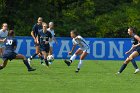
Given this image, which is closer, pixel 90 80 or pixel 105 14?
pixel 90 80

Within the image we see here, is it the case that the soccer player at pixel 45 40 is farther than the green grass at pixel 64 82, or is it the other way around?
the soccer player at pixel 45 40

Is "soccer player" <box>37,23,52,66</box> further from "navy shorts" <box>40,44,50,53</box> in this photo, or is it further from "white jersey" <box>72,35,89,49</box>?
"white jersey" <box>72,35,89,49</box>

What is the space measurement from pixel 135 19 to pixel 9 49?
25560 millimetres

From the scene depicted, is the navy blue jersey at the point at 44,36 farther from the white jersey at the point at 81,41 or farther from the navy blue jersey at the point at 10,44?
the navy blue jersey at the point at 10,44

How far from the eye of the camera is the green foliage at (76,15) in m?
42.8

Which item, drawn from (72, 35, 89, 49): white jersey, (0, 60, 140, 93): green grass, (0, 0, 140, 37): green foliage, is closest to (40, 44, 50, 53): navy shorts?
(0, 60, 140, 93): green grass

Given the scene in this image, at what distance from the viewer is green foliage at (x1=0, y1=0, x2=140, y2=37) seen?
140ft

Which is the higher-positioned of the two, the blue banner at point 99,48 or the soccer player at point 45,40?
the soccer player at point 45,40

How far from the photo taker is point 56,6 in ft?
147

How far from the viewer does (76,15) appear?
145ft

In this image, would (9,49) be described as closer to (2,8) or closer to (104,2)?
(2,8)

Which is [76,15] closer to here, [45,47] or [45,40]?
[45,40]

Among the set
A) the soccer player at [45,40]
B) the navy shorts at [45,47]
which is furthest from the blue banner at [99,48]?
the navy shorts at [45,47]


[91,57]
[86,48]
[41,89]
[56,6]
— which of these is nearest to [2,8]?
[56,6]
